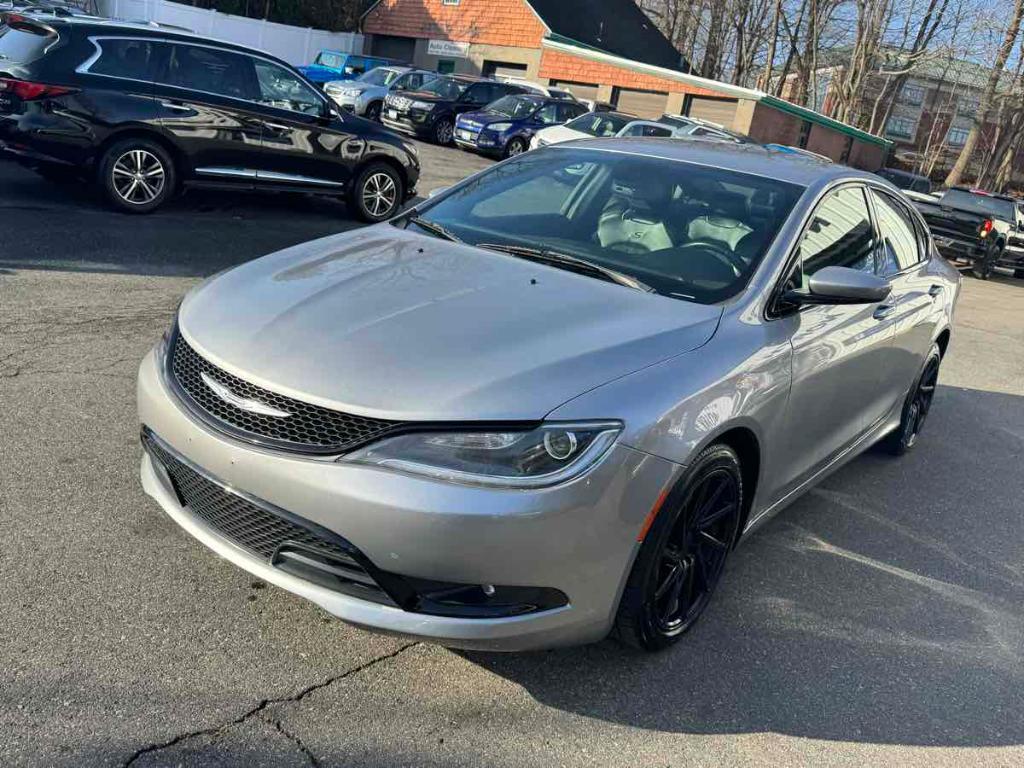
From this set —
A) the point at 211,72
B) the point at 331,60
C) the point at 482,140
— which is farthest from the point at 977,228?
the point at 331,60

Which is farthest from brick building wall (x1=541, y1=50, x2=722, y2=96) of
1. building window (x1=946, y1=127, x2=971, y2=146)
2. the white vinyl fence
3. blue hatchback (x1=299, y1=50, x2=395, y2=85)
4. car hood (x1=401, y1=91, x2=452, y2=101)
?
building window (x1=946, y1=127, x2=971, y2=146)

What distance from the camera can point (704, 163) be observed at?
4.38 meters

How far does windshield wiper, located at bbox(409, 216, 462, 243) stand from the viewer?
4125 millimetres

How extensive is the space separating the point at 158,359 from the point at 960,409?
20.4 ft

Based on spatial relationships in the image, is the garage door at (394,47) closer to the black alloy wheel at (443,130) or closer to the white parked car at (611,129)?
the black alloy wheel at (443,130)

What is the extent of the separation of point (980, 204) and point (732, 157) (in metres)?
17.4

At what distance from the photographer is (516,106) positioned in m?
22.9

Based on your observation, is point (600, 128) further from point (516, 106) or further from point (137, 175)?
point (137, 175)

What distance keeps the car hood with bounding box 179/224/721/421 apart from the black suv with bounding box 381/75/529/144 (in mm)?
20290

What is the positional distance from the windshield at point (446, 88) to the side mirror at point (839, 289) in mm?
21897

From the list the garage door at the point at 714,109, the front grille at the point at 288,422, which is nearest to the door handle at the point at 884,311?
the front grille at the point at 288,422

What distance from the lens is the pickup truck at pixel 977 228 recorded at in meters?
17.7

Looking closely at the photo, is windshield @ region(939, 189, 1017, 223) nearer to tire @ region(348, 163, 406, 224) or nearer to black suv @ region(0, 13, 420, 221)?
tire @ region(348, 163, 406, 224)

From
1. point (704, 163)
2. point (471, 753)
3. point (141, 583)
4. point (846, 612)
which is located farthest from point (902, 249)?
point (141, 583)
